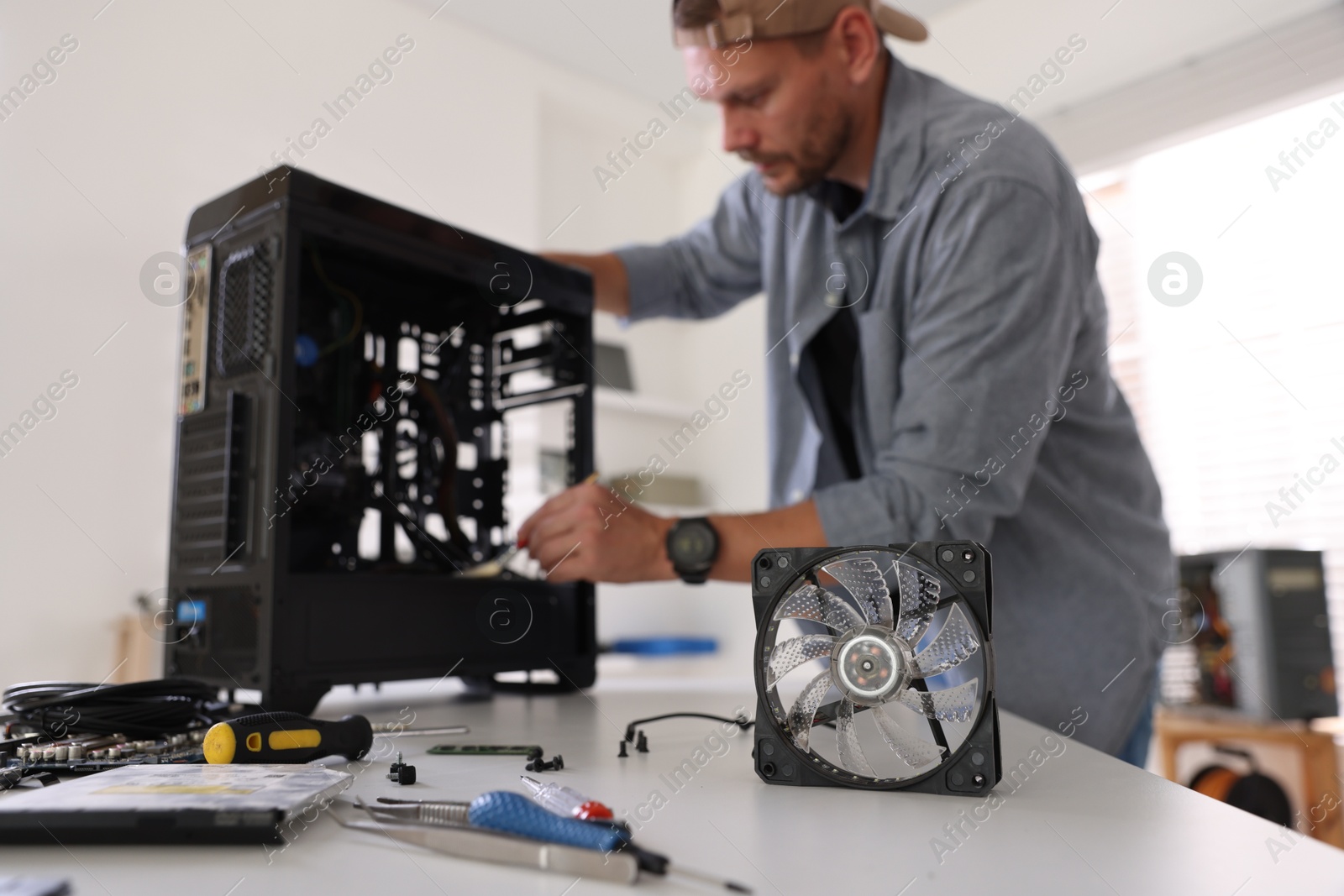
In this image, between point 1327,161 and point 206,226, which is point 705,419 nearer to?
point 1327,161

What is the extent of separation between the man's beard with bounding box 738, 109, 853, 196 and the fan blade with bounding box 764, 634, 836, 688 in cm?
95

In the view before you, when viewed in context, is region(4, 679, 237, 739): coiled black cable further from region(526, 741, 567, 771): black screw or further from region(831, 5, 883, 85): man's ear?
region(831, 5, 883, 85): man's ear

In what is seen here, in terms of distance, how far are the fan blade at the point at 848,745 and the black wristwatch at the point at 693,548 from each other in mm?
462

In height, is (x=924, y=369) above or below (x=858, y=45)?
below

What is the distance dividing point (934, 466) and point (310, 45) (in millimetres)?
2765

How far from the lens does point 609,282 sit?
5.34 feet

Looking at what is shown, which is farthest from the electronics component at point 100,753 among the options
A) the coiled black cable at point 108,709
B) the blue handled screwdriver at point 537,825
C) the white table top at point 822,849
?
the blue handled screwdriver at point 537,825

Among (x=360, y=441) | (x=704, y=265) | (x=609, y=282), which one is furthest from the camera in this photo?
(x=704, y=265)

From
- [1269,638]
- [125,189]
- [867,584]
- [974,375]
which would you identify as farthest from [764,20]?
[1269,638]

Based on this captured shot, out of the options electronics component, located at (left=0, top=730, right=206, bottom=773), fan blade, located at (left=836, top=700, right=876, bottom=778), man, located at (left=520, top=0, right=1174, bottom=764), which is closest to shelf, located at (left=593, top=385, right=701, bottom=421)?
man, located at (left=520, top=0, right=1174, bottom=764)

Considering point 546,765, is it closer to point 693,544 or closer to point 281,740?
point 281,740

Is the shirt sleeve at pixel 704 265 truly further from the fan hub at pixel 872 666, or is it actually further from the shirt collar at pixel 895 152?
the fan hub at pixel 872 666

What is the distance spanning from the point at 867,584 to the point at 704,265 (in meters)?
1.21

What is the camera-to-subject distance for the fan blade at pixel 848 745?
2.04ft
